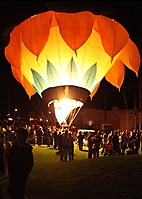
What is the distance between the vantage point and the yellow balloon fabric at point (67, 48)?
13039 mm

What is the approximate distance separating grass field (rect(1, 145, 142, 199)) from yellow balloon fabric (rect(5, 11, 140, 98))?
5.47m

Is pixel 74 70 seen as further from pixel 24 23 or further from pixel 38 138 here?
pixel 38 138

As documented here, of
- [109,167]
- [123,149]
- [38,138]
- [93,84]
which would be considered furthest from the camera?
[38,138]

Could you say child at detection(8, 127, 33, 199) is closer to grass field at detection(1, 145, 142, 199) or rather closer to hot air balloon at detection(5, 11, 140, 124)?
grass field at detection(1, 145, 142, 199)

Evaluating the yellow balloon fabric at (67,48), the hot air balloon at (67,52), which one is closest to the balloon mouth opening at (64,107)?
the hot air balloon at (67,52)

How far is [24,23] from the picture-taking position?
13891 millimetres

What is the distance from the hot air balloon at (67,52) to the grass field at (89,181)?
554 centimetres

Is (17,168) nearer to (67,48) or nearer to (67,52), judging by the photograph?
(67,48)

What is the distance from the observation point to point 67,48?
47.6ft

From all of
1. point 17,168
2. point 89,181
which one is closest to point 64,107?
point 89,181

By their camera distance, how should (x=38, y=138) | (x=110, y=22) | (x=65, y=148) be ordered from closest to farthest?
(x=65, y=148) → (x=110, y=22) → (x=38, y=138)

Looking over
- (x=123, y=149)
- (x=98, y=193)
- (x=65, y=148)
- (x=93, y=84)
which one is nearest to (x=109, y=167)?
(x=98, y=193)

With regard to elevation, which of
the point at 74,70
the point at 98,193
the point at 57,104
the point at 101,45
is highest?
the point at 101,45

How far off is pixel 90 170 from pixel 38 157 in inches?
198
